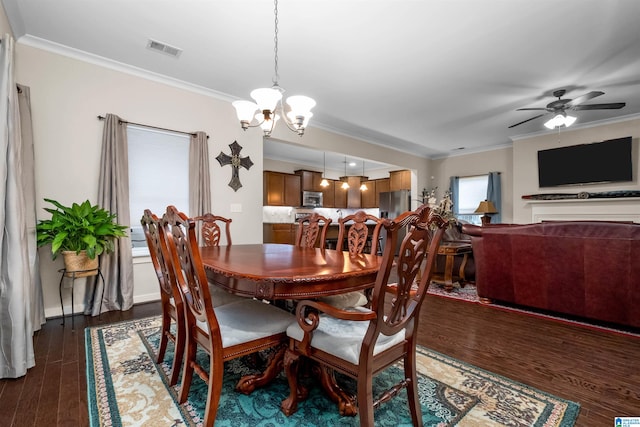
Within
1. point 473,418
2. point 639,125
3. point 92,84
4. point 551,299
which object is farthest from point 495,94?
point 92,84

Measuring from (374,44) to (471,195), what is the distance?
19.3ft

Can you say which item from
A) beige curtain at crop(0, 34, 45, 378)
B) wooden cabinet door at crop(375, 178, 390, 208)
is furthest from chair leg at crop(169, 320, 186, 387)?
wooden cabinet door at crop(375, 178, 390, 208)

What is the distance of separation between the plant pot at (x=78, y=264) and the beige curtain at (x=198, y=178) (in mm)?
1238

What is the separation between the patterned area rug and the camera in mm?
1478

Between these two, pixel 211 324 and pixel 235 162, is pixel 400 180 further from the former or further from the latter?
pixel 211 324

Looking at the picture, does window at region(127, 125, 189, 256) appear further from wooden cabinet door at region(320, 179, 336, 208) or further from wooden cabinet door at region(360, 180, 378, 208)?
wooden cabinet door at region(360, 180, 378, 208)

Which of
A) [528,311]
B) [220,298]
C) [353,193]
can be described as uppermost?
[353,193]

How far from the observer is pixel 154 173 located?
144 inches

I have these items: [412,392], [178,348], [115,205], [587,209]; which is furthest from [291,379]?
[587,209]

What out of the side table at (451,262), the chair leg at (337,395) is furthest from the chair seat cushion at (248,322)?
the side table at (451,262)

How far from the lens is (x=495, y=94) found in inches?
165

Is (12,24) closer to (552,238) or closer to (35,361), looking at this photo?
(35,361)

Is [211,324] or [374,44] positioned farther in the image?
[374,44]

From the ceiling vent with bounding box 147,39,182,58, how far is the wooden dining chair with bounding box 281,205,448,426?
9.98 feet
